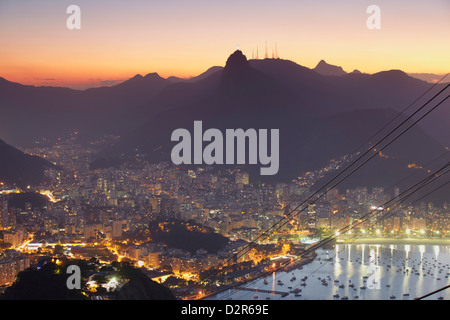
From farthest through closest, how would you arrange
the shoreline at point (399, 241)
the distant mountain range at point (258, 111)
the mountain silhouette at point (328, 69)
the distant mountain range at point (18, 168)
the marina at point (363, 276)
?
the mountain silhouette at point (328, 69), the distant mountain range at point (258, 111), the distant mountain range at point (18, 168), the shoreline at point (399, 241), the marina at point (363, 276)

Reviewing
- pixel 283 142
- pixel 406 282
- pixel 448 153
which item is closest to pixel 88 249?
pixel 406 282

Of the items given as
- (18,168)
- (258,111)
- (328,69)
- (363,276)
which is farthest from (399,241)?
(328,69)

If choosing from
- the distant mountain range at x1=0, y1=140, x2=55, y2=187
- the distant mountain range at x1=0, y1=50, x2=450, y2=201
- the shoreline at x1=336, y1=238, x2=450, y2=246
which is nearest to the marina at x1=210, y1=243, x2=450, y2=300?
the shoreline at x1=336, y1=238, x2=450, y2=246

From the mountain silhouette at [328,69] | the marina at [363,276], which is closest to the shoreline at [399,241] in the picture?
the marina at [363,276]

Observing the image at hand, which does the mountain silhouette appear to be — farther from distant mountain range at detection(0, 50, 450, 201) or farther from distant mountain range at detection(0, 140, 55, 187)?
distant mountain range at detection(0, 140, 55, 187)

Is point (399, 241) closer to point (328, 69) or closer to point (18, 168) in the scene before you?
point (18, 168)

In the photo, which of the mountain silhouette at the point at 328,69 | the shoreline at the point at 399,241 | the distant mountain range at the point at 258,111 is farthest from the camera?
the mountain silhouette at the point at 328,69

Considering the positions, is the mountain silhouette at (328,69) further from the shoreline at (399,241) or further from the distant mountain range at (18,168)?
the shoreline at (399,241)

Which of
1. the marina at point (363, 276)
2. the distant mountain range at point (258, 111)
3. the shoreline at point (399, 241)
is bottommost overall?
the marina at point (363, 276)

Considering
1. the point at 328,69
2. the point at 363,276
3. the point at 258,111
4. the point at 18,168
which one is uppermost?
the point at 328,69
